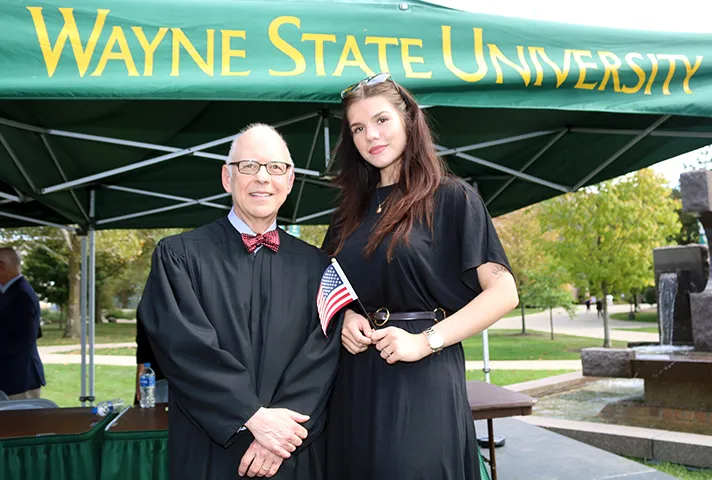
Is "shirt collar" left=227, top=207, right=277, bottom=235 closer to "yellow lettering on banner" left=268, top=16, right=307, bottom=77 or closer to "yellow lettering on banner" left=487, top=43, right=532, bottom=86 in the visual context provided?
"yellow lettering on banner" left=268, top=16, right=307, bottom=77

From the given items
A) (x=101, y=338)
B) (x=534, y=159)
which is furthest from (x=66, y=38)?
(x=101, y=338)

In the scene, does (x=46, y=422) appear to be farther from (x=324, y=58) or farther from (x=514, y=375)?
(x=514, y=375)

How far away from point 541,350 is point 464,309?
15815 mm

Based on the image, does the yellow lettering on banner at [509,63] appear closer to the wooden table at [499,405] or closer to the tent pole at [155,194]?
the wooden table at [499,405]

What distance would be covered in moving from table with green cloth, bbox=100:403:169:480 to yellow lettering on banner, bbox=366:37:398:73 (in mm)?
2043

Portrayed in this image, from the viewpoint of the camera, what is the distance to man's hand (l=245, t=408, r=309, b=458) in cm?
183

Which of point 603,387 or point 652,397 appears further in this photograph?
point 603,387

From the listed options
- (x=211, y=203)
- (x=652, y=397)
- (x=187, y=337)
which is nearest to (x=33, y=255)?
(x=211, y=203)

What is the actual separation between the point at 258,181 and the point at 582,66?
64.6 inches

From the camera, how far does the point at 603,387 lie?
9633mm

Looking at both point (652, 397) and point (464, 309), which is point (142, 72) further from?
point (652, 397)

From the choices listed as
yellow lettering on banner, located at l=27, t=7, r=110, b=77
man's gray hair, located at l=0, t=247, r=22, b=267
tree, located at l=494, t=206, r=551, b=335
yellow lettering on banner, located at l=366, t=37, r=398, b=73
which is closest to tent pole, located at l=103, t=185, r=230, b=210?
man's gray hair, located at l=0, t=247, r=22, b=267

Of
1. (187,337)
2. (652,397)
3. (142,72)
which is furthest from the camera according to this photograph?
(652,397)

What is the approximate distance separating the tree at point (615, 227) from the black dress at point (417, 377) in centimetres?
1514
